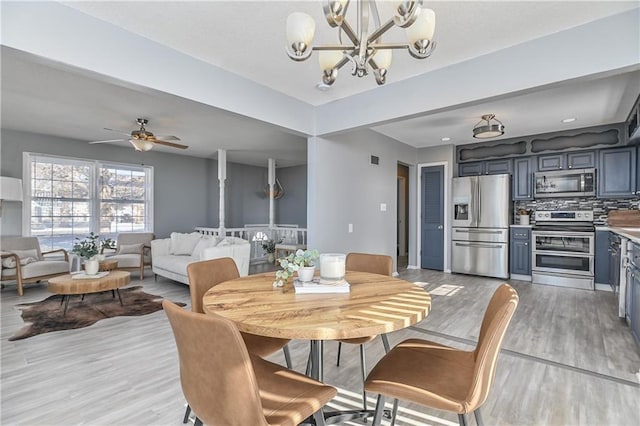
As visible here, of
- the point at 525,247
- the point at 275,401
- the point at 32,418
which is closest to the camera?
the point at 275,401

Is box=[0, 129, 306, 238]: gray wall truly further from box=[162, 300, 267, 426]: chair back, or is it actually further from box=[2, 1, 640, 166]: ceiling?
box=[162, 300, 267, 426]: chair back

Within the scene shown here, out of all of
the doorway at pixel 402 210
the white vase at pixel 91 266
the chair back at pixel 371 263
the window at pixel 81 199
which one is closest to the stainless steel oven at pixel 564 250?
the doorway at pixel 402 210

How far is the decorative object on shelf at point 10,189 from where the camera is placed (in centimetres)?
459

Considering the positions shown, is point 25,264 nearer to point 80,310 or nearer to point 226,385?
point 80,310

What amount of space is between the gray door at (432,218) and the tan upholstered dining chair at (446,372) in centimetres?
505

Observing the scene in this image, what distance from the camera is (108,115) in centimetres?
446

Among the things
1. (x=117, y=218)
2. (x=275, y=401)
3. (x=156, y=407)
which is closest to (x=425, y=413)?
(x=275, y=401)

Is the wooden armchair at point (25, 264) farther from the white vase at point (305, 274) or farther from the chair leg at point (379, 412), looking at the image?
the chair leg at point (379, 412)

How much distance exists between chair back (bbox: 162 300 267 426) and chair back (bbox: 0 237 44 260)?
550 cm

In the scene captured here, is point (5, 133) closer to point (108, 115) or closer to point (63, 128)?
point (63, 128)

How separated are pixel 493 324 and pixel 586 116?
15.8 ft

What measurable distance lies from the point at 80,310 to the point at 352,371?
3.40 meters

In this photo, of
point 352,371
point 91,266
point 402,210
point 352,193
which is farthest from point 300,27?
point 402,210

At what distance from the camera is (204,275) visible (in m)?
2.09
